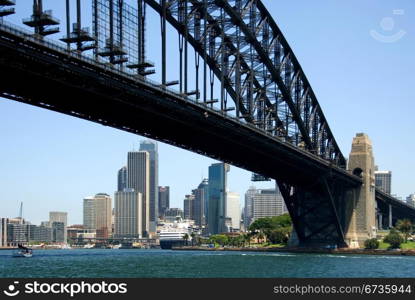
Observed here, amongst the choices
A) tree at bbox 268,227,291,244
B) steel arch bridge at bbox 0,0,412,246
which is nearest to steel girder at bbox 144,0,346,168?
steel arch bridge at bbox 0,0,412,246

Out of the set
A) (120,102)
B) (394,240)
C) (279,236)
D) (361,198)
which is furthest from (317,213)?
(120,102)

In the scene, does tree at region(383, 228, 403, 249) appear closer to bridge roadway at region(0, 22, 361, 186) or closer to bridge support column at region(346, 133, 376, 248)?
bridge support column at region(346, 133, 376, 248)

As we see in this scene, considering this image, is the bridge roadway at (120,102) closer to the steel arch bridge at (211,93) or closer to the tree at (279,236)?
the steel arch bridge at (211,93)

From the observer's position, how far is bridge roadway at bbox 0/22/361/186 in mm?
64138

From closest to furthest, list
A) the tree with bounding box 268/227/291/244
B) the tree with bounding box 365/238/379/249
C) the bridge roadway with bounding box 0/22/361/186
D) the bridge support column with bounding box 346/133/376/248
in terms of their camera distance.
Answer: the bridge roadway with bounding box 0/22/361/186 → the tree with bounding box 365/238/379/249 → the bridge support column with bounding box 346/133/376/248 → the tree with bounding box 268/227/291/244

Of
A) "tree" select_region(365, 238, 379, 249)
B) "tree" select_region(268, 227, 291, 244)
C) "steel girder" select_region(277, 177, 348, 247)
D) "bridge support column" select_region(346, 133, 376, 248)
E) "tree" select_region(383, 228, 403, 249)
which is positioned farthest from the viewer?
"tree" select_region(268, 227, 291, 244)

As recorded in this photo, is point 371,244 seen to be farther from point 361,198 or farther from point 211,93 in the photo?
point 211,93

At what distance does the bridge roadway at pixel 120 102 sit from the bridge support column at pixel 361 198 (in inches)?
1296

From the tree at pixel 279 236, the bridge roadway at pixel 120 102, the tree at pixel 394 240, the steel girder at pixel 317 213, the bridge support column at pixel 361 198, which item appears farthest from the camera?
the tree at pixel 279 236

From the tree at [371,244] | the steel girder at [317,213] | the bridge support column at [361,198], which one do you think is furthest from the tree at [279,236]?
the tree at [371,244]

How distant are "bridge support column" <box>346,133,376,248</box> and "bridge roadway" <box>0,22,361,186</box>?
108ft

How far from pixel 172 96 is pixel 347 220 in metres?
77.9

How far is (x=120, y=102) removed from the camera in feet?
257

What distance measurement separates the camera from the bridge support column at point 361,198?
5904 inches
